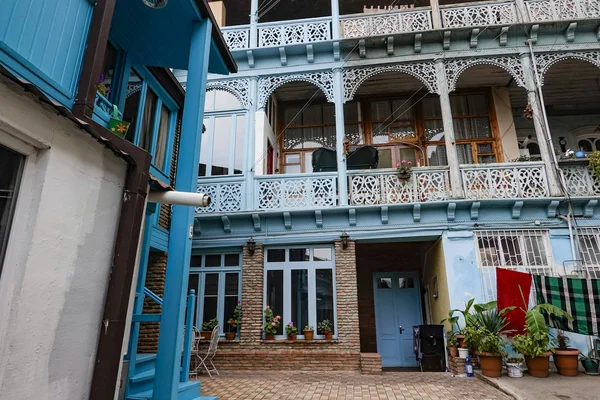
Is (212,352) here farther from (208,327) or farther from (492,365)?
(492,365)

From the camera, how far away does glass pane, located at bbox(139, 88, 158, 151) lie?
7496 mm

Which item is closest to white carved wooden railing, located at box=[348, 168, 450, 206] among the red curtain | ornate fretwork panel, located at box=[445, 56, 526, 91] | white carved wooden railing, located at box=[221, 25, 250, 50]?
the red curtain

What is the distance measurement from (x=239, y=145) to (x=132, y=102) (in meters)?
3.69

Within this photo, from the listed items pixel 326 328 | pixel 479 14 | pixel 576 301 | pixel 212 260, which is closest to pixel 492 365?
pixel 576 301

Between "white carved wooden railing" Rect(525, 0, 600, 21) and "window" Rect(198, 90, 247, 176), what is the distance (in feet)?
27.7

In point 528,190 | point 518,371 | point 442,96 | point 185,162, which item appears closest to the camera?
point 185,162

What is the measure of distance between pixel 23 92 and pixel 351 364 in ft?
27.4

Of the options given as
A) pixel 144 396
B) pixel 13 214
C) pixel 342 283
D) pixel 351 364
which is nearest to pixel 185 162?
pixel 13 214

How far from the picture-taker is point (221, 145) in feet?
35.1

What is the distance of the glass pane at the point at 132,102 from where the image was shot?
7113mm

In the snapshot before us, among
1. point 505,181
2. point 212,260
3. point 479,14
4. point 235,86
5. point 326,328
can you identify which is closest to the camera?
point 326,328

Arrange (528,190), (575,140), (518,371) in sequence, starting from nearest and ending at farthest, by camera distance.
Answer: (518,371), (528,190), (575,140)

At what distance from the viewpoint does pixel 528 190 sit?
9.23 m

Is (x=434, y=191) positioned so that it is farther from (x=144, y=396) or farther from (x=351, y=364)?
(x=144, y=396)
